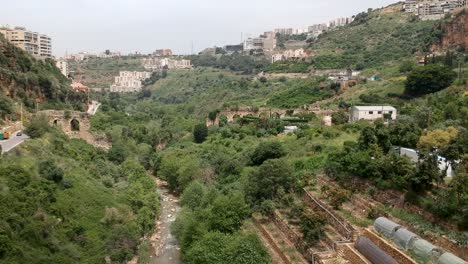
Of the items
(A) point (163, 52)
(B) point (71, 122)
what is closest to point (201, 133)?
(B) point (71, 122)

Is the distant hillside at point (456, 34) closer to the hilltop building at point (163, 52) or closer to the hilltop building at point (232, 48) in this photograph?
the hilltop building at point (232, 48)

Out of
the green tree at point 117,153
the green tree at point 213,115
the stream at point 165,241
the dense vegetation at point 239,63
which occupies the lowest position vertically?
the stream at point 165,241

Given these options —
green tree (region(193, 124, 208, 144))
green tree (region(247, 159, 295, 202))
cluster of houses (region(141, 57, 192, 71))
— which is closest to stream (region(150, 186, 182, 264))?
green tree (region(247, 159, 295, 202))

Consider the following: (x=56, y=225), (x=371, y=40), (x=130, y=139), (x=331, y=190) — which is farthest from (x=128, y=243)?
(x=371, y=40)

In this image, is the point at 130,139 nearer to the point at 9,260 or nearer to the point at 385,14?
the point at 9,260

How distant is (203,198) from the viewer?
25.1 metres

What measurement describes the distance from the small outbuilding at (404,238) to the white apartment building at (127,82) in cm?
8542

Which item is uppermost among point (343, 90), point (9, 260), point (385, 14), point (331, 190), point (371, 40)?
point (385, 14)

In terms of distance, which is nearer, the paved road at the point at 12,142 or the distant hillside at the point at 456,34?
the paved road at the point at 12,142

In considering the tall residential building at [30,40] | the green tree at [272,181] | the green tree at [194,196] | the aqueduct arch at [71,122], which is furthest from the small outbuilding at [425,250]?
the tall residential building at [30,40]

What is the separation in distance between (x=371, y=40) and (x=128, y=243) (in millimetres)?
50963

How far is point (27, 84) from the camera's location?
3766 cm

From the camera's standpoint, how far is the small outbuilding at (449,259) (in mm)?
11896

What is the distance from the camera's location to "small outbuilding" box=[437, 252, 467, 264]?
1190 centimetres
